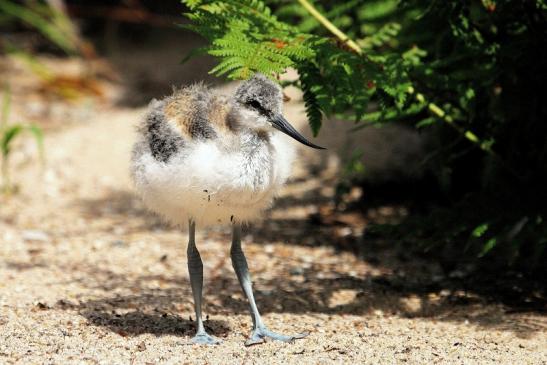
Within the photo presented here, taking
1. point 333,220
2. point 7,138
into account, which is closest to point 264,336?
point 333,220

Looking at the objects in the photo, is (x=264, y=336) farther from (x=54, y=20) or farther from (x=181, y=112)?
(x=54, y=20)

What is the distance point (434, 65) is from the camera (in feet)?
13.4

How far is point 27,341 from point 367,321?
5.24 ft

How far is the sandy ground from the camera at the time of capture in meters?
3.53

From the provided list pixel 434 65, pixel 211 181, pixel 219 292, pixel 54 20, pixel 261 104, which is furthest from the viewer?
pixel 54 20

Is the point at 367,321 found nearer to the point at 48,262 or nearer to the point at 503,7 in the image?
the point at 503,7

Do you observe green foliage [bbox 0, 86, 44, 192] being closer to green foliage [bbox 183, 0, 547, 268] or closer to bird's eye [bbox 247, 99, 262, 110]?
green foliage [bbox 183, 0, 547, 268]

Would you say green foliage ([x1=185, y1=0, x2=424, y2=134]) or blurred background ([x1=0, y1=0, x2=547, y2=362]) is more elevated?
green foliage ([x1=185, y1=0, x2=424, y2=134])

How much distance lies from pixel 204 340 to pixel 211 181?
73 centimetres

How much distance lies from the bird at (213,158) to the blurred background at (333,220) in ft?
1.20

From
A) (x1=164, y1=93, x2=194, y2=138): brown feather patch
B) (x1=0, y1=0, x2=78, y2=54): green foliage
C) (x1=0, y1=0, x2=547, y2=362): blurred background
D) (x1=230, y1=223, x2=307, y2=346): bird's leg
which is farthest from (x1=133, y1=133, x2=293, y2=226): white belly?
(x1=0, y1=0, x2=78, y2=54): green foliage

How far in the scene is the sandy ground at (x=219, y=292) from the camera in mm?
3525

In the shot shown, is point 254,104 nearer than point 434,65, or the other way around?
point 254,104

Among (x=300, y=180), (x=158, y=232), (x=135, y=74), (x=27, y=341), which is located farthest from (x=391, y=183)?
(x=135, y=74)
